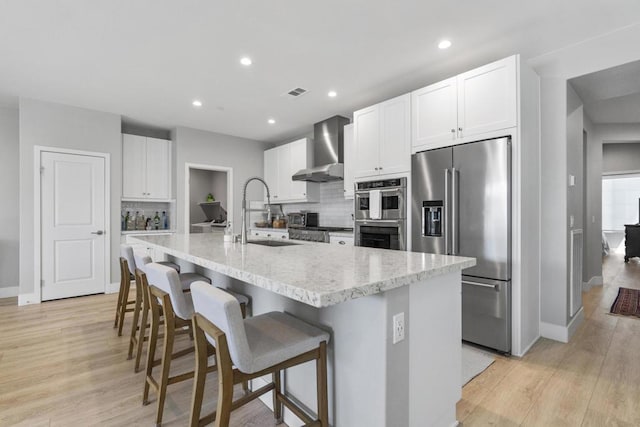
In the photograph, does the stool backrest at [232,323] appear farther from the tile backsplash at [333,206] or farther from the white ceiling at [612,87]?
the tile backsplash at [333,206]

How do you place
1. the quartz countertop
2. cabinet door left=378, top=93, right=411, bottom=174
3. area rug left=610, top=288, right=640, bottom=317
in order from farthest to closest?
area rug left=610, top=288, right=640, bottom=317
cabinet door left=378, top=93, right=411, bottom=174
the quartz countertop

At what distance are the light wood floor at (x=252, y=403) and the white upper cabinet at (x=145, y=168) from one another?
2.42 meters

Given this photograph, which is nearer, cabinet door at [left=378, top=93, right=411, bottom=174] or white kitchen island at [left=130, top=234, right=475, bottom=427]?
white kitchen island at [left=130, top=234, right=475, bottom=427]

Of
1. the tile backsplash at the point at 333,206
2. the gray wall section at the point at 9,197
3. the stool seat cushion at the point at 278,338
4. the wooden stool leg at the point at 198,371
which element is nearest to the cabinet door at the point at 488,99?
the stool seat cushion at the point at 278,338

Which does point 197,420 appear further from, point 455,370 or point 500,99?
point 500,99

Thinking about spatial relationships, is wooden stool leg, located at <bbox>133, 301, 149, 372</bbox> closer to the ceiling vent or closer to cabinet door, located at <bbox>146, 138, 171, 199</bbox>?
the ceiling vent

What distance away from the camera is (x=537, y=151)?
2.84 metres

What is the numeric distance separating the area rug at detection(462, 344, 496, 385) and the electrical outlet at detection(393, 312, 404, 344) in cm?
125

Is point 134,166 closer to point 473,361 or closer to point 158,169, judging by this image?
point 158,169

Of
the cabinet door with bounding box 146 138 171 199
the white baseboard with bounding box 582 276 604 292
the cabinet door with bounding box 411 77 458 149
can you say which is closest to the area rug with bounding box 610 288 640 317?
the white baseboard with bounding box 582 276 604 292

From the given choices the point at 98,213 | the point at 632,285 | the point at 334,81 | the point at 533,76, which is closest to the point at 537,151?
the point at 533,76

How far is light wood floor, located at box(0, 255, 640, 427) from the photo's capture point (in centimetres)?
176

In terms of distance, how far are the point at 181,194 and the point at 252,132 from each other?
1.66 meters

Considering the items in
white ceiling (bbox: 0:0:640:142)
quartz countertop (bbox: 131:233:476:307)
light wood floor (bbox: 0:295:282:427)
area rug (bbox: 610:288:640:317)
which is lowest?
light wood floor (bbox: 0:295:282:427)
